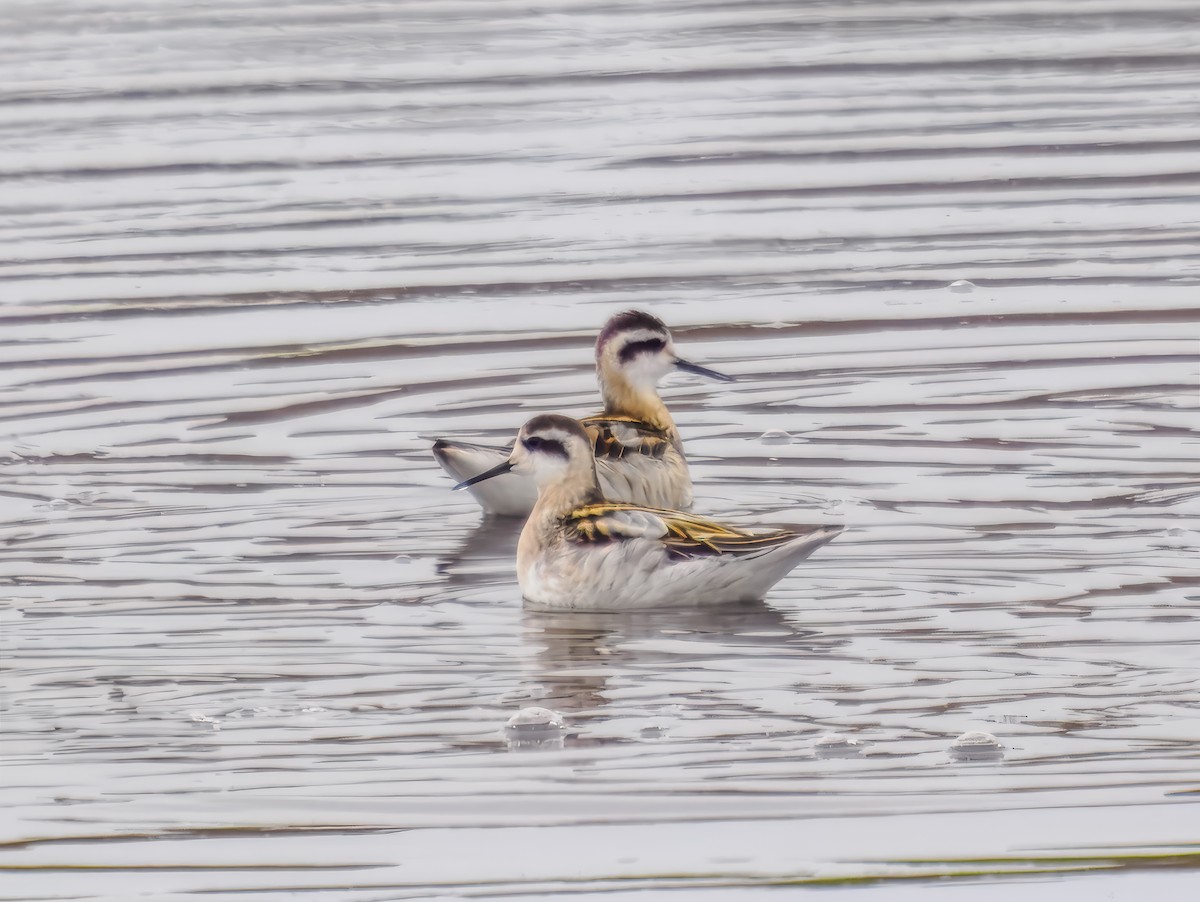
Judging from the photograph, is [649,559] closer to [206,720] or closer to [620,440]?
[620,440]

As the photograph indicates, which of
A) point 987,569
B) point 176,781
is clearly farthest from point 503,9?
point 176,781

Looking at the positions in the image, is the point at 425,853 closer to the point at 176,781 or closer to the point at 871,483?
the point at 176,781

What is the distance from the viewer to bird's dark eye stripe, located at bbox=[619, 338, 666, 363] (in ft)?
45.6

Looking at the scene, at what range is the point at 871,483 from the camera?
512 inches

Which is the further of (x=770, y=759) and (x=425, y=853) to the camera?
(x=770, y=759)

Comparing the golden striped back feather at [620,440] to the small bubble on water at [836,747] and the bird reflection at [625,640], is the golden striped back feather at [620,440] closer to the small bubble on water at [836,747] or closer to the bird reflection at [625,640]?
the bird reflection at [625,640]

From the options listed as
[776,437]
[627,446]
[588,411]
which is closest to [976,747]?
[627,446]

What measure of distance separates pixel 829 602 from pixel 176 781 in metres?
3.30

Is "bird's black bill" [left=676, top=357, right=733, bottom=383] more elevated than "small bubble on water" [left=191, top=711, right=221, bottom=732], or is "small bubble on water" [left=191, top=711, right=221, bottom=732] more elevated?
"bird's black bill" [left=676, top=357, right=733, bottom=383]

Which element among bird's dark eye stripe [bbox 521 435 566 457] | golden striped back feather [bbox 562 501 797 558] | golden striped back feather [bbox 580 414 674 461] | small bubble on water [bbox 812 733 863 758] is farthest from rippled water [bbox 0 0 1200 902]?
bird's dark eye stripe [bbox 521 435 566 457]

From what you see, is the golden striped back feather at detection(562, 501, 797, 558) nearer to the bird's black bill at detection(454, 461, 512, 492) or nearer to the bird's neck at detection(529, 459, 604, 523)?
the bird's neck at detection(529, 459, 604, 523)

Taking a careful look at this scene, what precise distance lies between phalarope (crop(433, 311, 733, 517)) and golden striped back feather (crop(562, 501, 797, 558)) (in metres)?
1.17

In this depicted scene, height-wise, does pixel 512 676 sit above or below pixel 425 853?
above

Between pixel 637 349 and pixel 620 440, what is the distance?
2.96 ft
